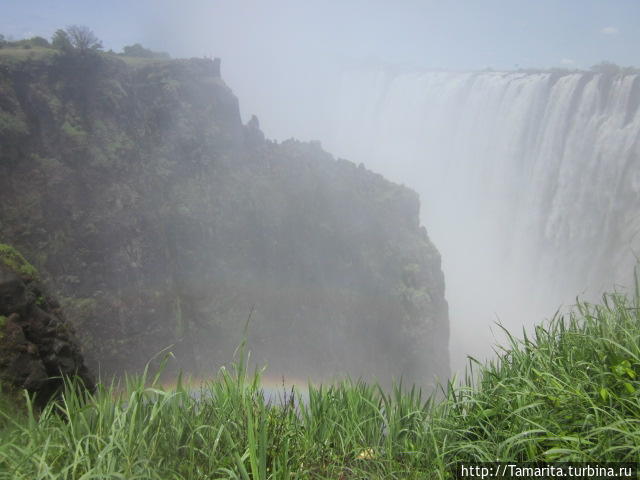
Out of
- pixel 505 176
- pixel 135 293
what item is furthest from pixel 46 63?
pixel 505 176

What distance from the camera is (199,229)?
37.3 m

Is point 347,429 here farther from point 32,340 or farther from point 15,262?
point 15,262

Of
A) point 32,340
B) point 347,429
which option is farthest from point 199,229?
point 347,429

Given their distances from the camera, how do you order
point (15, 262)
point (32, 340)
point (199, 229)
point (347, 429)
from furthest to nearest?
point (199, 229) → point (15, 262) → point (32, 340) → point (347, 429)

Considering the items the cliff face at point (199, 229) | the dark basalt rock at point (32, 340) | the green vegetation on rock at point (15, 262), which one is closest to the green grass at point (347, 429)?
the dark basalt rock at point (32, 340)

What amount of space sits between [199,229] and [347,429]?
35966 mm

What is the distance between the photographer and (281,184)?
40562 mm

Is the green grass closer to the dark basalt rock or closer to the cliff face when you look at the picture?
the dark basalt rock

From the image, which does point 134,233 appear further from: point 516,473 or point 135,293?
point 516,473

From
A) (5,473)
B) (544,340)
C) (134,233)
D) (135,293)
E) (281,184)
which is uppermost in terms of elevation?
(281,184)

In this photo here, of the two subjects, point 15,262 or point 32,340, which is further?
point 15,262

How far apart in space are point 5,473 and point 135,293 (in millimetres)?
33537

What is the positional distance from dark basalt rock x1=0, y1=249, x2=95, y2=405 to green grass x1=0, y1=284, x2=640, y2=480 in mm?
2557

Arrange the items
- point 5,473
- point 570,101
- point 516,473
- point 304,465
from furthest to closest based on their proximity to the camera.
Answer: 1. point 570,101
2. point 304,465
3. point 516,473
4. point 5,473
